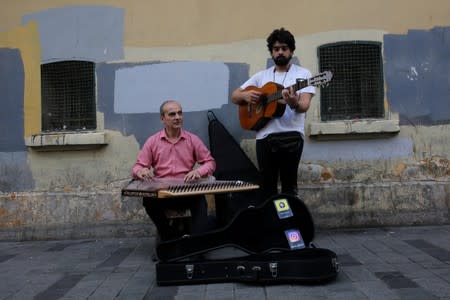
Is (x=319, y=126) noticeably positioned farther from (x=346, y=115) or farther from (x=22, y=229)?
(x=22, y=229)

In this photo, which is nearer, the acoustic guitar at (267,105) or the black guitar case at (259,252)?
the black guitar case at (259,252)

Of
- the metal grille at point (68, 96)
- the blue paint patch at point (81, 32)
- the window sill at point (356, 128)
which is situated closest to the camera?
the window sill at point (356, 128)

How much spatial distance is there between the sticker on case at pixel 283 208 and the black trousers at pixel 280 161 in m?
0.72

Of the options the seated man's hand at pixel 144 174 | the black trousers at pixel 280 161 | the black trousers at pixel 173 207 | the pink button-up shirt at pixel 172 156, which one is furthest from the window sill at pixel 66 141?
the black trousers at pixel 280 161

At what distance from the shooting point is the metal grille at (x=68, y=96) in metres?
6.15

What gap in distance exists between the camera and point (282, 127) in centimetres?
473

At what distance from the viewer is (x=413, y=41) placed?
231 inches

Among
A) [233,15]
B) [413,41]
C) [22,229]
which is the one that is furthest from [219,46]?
[22,229]

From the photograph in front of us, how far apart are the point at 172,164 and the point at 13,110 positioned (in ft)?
8.04

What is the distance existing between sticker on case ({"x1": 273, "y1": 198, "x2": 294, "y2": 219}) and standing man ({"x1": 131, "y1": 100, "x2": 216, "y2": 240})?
26.8 inches

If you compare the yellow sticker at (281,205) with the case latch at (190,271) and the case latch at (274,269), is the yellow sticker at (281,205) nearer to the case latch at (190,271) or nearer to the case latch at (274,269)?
the case latch at (274,269)

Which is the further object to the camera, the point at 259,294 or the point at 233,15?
the point at 233,15

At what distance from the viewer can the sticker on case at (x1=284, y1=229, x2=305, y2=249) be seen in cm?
405

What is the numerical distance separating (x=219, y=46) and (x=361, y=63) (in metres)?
1.62
